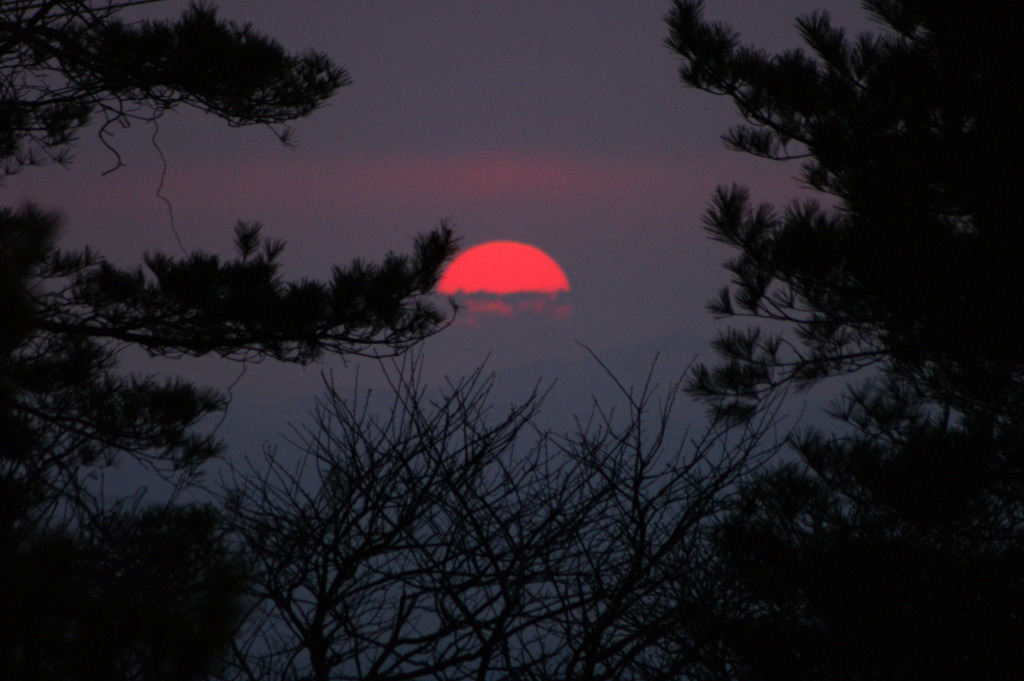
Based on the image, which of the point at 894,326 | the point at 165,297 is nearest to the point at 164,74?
the point at 165,297

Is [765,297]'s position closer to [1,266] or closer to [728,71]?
[728,71]

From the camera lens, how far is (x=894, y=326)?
532 centimetres

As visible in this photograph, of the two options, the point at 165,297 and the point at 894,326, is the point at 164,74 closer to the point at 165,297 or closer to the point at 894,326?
the point at 165,297

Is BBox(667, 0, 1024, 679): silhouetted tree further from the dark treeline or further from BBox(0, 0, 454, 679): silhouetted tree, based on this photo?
BBox(0, 0, 454, 679): silhouetted tree

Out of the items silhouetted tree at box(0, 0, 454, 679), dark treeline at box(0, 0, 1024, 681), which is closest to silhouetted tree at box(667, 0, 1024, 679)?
dark treeline at box(0, 0, 1024, 681)

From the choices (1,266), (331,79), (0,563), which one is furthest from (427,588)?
(331,79)

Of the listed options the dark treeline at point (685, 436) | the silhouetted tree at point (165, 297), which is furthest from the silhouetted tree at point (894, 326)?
the silhouetted tree at point (165, 297)

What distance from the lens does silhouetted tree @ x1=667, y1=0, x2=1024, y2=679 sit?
474 centimetres

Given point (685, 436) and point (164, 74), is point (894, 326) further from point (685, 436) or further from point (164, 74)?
point (164, 74)

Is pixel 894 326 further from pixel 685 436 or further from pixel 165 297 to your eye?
pixel 165 297

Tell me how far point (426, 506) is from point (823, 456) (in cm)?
317

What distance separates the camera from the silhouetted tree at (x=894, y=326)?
15.6ft

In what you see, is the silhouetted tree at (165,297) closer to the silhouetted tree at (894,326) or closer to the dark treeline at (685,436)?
the dark treeline at (685,436)

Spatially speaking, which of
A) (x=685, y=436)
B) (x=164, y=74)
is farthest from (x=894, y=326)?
(x=164, y=74)
